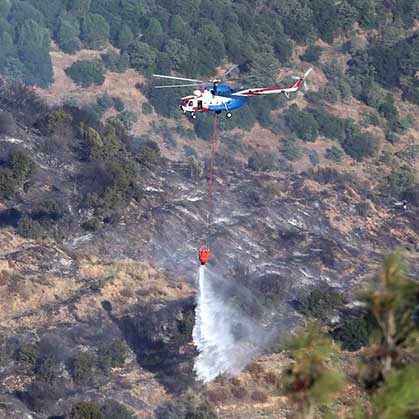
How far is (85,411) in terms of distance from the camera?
136 ft

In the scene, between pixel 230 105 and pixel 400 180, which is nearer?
pixel 230 105

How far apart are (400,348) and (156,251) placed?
49.1 m

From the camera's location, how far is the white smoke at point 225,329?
49.2 m

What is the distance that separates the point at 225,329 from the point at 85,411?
12696 millimetres

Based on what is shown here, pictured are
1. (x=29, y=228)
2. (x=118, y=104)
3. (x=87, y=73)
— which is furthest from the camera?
(x=87, y=73)

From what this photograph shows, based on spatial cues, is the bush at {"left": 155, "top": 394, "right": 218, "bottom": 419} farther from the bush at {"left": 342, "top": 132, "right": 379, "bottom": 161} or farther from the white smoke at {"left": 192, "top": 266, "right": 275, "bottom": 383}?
the bush at {"left": 342, "top": 132, "right": 379, "bottom": 161}

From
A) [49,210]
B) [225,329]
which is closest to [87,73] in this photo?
[49,210]

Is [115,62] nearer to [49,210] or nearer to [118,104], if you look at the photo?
[118,104]

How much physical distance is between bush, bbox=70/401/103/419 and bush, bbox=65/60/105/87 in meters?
61.4

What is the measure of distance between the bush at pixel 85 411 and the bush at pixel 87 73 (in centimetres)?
6144

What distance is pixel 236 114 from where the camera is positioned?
311ft

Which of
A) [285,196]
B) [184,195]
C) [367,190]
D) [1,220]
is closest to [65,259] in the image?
[1,220]

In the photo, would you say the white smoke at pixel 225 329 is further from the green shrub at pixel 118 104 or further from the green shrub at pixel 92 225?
the green shrub at pixel 118 104

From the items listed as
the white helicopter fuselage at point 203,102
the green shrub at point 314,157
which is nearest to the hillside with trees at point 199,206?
the green shrub at point 314,157
